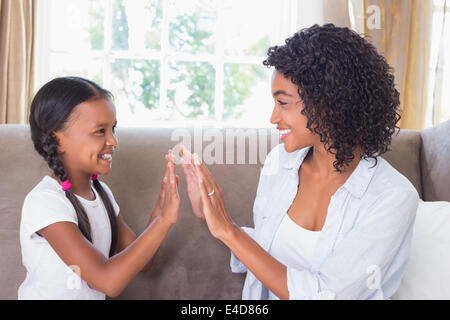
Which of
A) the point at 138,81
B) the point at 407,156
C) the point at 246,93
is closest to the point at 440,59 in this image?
the point at 246,93

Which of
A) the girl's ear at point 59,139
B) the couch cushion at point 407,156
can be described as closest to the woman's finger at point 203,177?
the girl's ear at point 59,139

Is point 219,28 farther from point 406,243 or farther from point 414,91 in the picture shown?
point 406,243

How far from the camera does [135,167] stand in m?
1.61

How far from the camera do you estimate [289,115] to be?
125 cm

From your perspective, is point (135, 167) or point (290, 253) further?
point (135, 167)

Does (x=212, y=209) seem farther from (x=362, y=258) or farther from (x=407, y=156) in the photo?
(x=407, y=156)

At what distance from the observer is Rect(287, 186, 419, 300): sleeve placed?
1.10 meters

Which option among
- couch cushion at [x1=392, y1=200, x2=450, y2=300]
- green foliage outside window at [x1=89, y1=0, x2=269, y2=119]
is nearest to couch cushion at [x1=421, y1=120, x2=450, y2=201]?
couch cushion at [x1=392, y1=200, x2=450, y2=300]

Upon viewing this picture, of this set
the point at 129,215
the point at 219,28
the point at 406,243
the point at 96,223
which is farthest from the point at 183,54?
the point at 406,243

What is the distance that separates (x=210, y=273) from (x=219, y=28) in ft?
6.88

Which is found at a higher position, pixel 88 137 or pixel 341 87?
pixel 341 87

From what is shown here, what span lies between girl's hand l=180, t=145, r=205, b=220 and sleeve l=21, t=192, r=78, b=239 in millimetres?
321

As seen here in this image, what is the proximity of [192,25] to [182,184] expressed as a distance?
1.85 meters

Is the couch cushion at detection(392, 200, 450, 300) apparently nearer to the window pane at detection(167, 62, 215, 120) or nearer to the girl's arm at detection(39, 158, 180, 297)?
the girl's arm at detection(39, 158, 180, 297)
